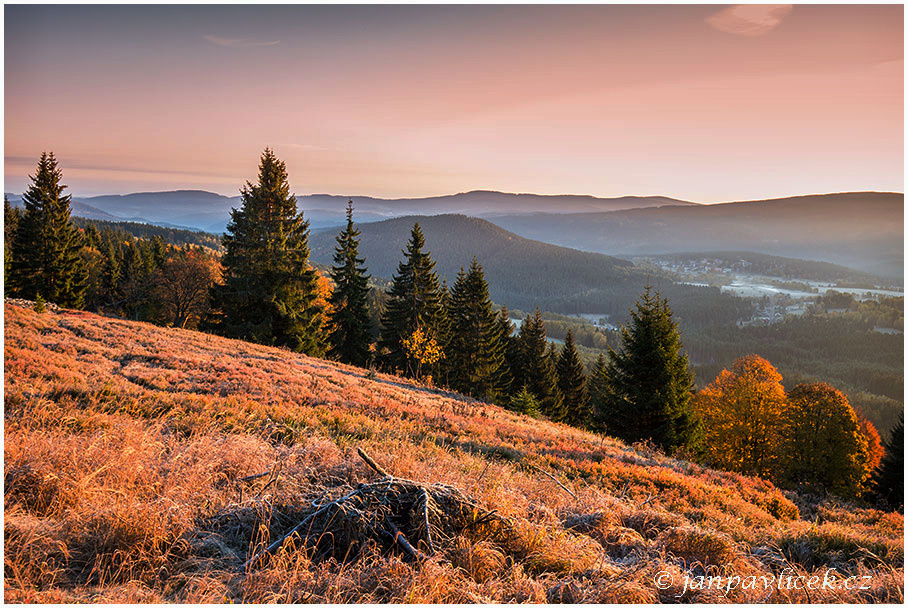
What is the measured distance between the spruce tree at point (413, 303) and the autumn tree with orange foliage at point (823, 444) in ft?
83.3

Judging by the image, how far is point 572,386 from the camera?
45688 mm

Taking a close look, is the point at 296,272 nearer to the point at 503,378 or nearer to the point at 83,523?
the point at 503,378

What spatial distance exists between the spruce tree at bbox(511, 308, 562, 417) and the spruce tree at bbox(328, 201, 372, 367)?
15.2 metres

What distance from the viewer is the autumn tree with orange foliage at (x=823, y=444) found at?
25516 mm

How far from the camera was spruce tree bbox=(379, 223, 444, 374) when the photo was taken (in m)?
37.1

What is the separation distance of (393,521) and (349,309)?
115 feet

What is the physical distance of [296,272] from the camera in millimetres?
30453

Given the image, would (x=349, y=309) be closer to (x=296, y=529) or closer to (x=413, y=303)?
(x=413, y=303)

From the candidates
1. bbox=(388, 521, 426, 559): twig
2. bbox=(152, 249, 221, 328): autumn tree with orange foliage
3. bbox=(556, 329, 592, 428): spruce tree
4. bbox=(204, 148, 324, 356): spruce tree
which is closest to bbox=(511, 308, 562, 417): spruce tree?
bbox=(556, 329, 592, 428): spruce tree

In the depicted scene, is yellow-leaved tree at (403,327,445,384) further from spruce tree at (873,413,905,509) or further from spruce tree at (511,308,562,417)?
spruce tree at (873,413,905,509)

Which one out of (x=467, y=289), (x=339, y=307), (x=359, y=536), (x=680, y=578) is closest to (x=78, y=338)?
(x=359, y=536)

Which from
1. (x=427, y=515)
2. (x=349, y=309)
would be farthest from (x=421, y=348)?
(x=427, y=515)

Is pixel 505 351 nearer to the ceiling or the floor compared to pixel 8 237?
nearer to the floor

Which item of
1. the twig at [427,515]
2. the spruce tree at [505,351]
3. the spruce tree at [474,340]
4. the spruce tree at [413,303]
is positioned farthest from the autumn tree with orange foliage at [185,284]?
the twig at [427,515]
